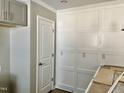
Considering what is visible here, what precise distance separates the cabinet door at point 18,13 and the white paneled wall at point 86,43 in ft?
4.96

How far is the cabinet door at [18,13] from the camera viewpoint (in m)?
→ 2.44

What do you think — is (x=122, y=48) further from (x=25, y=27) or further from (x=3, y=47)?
(x=3, y=47)

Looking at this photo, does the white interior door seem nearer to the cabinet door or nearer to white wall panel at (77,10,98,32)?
the cabinet door

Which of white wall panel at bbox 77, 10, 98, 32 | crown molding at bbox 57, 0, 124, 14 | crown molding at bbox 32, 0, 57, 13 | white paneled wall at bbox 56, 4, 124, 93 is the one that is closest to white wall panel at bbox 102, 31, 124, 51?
white paneled wall at bbox 56, 4, 124, 93

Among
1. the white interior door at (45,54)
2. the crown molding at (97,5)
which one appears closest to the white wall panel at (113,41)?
the crown molding at (97,5)

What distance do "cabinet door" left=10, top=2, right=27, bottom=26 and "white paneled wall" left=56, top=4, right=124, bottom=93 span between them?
1511 millimetres

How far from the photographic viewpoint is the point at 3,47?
283 cm

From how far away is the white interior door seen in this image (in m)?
3.30

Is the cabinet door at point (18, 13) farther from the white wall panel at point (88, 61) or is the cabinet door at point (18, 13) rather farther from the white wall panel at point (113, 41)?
the white wall panel at point (113, 41)

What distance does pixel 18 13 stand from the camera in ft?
8.41

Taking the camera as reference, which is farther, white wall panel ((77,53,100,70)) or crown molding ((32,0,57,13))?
white wall panel ((77,53,100,70))

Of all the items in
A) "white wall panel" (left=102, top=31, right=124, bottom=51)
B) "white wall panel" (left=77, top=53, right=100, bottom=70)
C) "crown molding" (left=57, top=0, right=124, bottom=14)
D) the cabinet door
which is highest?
"crown molding" (left=57, top=0, right=124, bottom=14)

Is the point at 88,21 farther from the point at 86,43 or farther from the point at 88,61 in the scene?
the point at 88,61

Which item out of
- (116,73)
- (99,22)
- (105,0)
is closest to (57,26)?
(99,22)
